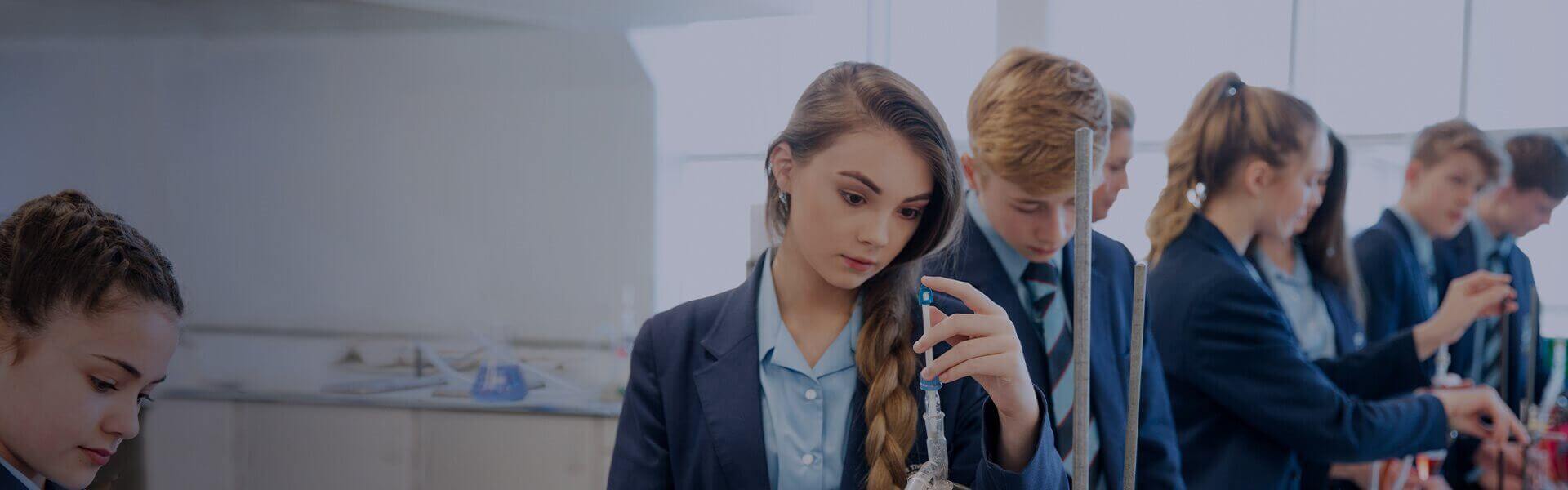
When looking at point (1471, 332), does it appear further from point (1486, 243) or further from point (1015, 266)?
point (1015, 266)

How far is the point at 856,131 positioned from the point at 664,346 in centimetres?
30

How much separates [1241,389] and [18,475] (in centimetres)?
158

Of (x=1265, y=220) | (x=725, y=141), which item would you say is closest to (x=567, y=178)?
(x=725, y=141)

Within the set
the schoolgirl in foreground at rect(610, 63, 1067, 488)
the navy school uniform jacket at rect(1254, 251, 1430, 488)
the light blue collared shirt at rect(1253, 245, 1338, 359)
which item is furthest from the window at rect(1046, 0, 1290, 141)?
the schoolgirl in foreground at rect(610, 63, 1067, 488)

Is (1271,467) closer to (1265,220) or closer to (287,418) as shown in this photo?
(1265,220)

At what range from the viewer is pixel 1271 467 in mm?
1695

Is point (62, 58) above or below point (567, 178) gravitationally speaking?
above

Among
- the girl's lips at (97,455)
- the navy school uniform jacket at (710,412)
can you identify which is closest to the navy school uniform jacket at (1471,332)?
the navy school uniform jacket at (710,412)

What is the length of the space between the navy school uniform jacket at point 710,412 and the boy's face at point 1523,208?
214 cm

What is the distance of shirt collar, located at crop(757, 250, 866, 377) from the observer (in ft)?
3.49

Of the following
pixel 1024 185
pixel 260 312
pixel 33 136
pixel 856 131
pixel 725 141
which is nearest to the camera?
pixel 856 131

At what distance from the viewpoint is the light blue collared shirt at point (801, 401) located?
1.02 meters

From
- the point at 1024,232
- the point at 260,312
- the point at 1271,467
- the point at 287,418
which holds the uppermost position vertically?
the point at 1024,232

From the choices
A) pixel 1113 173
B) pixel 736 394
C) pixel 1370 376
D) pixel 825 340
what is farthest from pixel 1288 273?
pixel 736 394
